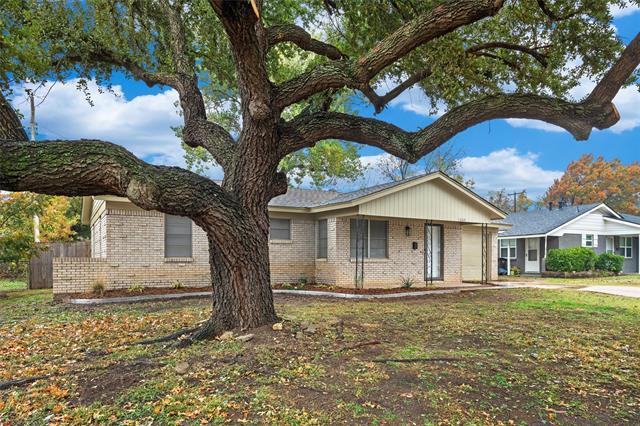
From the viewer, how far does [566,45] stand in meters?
8.37

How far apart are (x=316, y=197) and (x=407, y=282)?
520 centimetres

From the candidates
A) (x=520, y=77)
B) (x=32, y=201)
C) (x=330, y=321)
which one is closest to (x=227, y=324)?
(x=330, y=321)

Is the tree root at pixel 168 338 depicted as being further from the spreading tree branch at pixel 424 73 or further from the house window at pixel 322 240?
the house window at pixel 322 240

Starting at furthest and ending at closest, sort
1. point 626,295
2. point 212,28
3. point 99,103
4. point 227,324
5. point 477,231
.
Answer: point 477,231, point 626,295, point 99,103, point 212,28, point 227,324

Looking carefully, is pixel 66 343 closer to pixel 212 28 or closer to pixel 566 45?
pixel 212 28

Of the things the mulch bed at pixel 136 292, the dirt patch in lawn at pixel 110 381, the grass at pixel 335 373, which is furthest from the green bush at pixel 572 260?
the dirt patch in lawn at pixel 110 381

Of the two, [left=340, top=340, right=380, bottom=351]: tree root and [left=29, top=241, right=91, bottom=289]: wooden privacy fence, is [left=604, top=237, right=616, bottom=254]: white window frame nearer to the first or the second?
[left=340, top=340, right=380, bottom=351]: tree root

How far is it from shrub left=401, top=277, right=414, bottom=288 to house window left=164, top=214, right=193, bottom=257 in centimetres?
726

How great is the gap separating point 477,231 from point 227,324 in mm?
15128

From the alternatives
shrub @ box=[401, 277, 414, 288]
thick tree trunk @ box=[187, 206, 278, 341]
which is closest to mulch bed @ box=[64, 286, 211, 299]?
thick tree trunk @ box=[187, 206, 278, 341]

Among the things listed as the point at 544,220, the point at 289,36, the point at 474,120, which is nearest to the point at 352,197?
the point at 289,36

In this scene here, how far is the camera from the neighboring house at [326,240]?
12.4m

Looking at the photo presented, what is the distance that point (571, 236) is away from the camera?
24.6 metres

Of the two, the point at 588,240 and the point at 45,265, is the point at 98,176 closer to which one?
the point at 45,265
